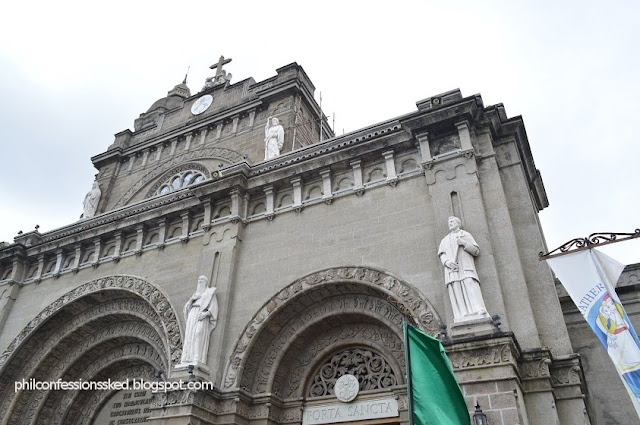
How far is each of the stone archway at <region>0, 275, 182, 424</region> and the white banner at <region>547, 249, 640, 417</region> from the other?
11.5 m

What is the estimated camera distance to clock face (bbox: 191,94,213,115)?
2384 centimetres

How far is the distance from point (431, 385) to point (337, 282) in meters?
5.98

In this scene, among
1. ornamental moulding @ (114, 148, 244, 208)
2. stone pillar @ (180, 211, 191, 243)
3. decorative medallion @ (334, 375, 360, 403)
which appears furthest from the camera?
ornamental moulding @ (114, 148, 244, 208)

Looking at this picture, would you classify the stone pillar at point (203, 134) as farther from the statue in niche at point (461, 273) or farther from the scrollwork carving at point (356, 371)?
the statue in niche at point (461, 273)

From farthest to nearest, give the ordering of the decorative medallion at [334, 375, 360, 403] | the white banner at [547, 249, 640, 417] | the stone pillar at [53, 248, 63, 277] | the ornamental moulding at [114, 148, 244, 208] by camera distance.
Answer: the ornamental moulding at [114, 148, 244, 208] → the stone pillar at [53, 248, 63, 277] → the decorative medallion at [334, 375, 360, 403] → the white banner at [547, 249, 640, 417]

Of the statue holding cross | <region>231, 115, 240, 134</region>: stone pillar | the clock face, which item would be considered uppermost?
the statue holding cross

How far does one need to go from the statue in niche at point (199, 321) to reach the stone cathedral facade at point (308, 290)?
0.32ft

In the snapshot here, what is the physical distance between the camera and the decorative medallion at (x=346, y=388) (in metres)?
11.0

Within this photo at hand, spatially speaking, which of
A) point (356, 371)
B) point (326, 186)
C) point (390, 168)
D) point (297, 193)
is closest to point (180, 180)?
point (297, 193)

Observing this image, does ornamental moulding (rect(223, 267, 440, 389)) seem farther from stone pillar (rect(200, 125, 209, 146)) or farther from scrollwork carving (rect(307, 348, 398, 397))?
stone pillar (rect(200, 125, 209, 146))

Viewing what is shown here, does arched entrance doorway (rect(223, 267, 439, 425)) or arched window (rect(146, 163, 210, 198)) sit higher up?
arched window (rect(146, 163, 210, 198))

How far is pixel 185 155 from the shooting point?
883 inches

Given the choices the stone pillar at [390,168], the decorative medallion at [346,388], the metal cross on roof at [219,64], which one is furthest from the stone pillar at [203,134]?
the decorative medallion at [346,388]

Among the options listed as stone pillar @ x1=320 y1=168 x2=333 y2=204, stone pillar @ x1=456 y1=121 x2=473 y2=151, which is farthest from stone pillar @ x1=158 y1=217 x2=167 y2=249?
stone pillar @ x1=456 y1=121 x2=473 y2=151
